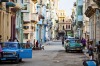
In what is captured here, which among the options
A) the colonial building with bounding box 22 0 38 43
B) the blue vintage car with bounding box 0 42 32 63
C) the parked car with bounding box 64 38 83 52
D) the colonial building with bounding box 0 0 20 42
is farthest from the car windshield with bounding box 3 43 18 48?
the colonial building with bounding box 22 0 38 43

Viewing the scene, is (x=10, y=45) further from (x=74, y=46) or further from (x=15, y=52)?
(x=74, y=46)

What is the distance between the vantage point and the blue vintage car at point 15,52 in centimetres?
2680

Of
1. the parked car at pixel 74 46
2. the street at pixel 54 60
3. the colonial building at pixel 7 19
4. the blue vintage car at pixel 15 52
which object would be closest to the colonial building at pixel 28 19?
the colonial building at pixel 7 19

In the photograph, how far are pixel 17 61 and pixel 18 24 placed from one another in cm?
3204

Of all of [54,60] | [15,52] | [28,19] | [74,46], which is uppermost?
[28,19]

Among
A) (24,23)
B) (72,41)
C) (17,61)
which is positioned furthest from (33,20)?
(17,61)

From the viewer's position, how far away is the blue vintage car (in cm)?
2680

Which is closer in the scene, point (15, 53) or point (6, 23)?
point (15, 53)

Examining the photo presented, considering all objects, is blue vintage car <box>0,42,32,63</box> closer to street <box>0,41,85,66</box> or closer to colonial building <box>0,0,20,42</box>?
street <box>0,41,85,66</box>

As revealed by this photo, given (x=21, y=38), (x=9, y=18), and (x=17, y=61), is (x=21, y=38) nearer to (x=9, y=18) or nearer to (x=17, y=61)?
(x=9, y=18)

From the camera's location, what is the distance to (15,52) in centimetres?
2691

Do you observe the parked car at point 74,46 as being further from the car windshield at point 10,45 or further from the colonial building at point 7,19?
the car windshield at point 10,45

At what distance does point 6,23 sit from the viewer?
1876 inches

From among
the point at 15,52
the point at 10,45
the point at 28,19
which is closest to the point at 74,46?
the point at 10,45
